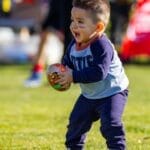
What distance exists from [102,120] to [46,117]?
2640 millimetres

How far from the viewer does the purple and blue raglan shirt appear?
4828mm

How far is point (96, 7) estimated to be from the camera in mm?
4832

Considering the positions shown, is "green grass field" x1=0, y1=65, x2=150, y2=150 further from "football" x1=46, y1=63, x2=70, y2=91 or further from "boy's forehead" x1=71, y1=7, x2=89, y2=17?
"boy's forehead" x1=71, y1=7, x2=89, y2=17

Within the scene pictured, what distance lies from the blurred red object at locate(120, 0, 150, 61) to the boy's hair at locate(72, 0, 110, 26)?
473cm

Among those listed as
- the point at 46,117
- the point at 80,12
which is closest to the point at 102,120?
the point at 80,12

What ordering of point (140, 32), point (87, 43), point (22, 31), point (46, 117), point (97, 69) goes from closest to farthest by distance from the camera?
1. point (97, 69)
2. point (87, 43)
3. point (46, 117)
4. point (140, 32)
5. point (22, 31)

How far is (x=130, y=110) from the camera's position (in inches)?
317

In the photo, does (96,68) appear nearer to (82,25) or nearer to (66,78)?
(66,78)

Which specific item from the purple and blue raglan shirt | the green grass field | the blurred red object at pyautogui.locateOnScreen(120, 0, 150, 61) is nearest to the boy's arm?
the purple and blue raglan shirt

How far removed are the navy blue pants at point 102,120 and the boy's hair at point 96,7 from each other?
0.57 meters

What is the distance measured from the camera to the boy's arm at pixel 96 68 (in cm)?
482

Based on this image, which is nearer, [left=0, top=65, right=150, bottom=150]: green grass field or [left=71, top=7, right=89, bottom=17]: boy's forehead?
[left=71, top=7, right=89, bottom=17]: boy's forehead

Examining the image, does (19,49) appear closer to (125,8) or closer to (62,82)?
(125,8)

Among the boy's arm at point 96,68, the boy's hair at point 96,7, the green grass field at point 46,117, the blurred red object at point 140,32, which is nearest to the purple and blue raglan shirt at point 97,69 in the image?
the boy's arm at point 96,68
